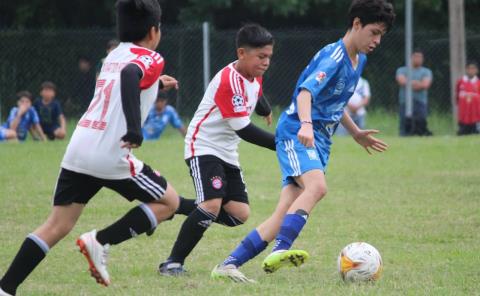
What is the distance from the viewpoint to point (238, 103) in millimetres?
5816

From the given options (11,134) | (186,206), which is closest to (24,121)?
(11,134)

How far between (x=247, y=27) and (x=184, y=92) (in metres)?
13.3

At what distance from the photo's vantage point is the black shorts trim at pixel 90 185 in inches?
191

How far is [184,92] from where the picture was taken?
1931 centimetres

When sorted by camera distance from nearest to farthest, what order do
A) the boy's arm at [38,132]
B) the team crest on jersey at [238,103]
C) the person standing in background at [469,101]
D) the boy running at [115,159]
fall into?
the boy running at [115,159], the team crest on jersey at [238,103], the boy's arm at [38,132], the person standing in background at [469,101]

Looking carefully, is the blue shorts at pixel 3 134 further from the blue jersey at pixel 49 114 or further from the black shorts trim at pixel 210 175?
the black shorts trim at pixel 210 175

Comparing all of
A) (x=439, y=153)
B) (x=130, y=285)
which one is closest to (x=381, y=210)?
(x=130, y=285)

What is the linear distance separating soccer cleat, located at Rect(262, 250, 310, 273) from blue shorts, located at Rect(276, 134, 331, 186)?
504 mm

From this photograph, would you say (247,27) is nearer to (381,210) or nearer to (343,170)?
(381,210)

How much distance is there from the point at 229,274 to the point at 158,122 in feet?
36.6

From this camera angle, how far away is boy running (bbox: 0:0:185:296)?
15.6ft

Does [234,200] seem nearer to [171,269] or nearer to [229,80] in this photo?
[171,269]

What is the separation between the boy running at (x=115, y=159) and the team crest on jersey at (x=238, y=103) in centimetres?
90

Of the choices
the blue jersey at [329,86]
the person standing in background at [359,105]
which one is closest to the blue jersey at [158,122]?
the person standing in background at [359,105]
